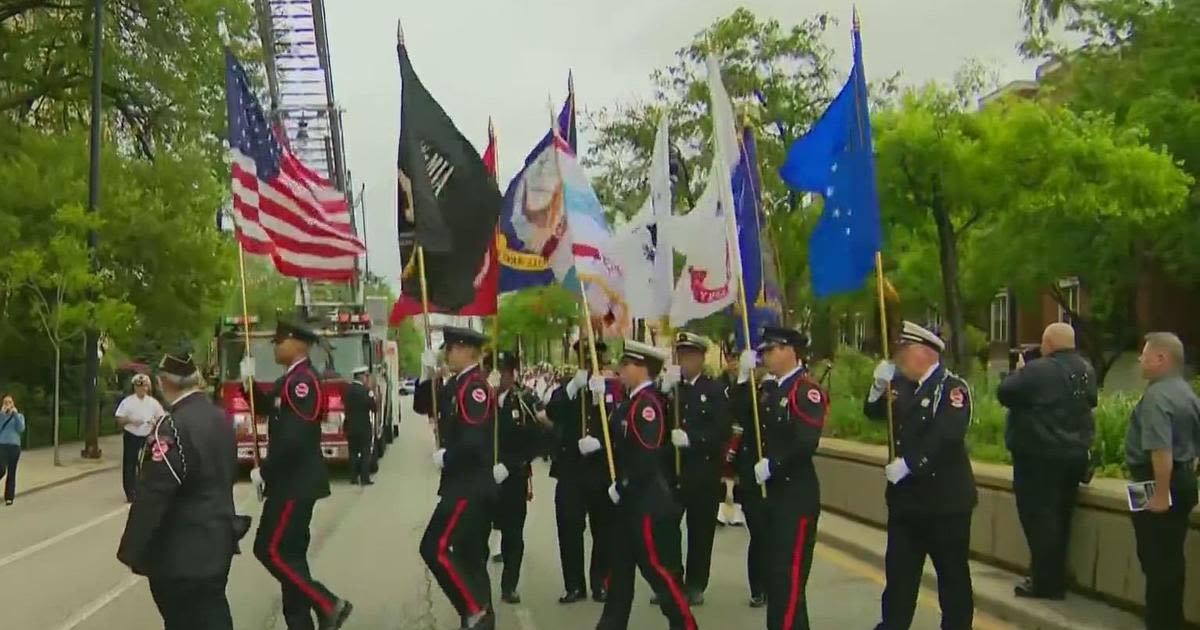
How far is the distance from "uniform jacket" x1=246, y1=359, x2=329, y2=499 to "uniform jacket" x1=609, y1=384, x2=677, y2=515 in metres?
1.84

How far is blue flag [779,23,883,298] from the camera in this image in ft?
27.3

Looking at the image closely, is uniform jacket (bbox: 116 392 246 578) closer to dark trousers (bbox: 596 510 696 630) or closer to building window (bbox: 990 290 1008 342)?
dark trousers (bbox: 596 510 696 630)

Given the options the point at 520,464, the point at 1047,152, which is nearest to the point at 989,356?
the point at 1047,152

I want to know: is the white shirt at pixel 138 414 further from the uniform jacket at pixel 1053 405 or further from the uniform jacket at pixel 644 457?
the uniform jacket at pixel 1053 405

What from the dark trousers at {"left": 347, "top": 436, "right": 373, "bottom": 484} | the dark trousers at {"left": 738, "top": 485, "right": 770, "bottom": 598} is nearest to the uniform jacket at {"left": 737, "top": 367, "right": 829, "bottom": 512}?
the dark trousers at {"left": 738, "top": 485, "right": 770, "bottom": 598}

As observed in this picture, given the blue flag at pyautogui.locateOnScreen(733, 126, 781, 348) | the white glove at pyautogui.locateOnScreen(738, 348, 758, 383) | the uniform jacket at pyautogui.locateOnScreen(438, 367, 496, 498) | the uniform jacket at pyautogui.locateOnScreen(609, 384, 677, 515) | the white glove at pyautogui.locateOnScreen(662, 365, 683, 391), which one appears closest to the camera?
the uniform jacket at pyautogui.locateOnScreen(609, 384, 677, 515)

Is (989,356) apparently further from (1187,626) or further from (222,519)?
(222,519)

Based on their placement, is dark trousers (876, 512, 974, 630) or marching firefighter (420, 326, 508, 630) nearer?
dark trousers (876, 512, 974, 630)

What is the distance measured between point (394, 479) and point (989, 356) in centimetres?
3353

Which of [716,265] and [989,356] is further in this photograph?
[989,356]

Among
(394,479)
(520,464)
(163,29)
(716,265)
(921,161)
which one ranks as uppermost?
(163,29)

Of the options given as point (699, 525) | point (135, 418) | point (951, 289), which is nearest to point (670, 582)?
point (699, 525)

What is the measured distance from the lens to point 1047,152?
23.8 metres

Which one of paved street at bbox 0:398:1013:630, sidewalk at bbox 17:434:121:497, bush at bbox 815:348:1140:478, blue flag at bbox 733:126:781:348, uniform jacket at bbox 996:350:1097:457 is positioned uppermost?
blue flag at bbox 733:126:781:348
